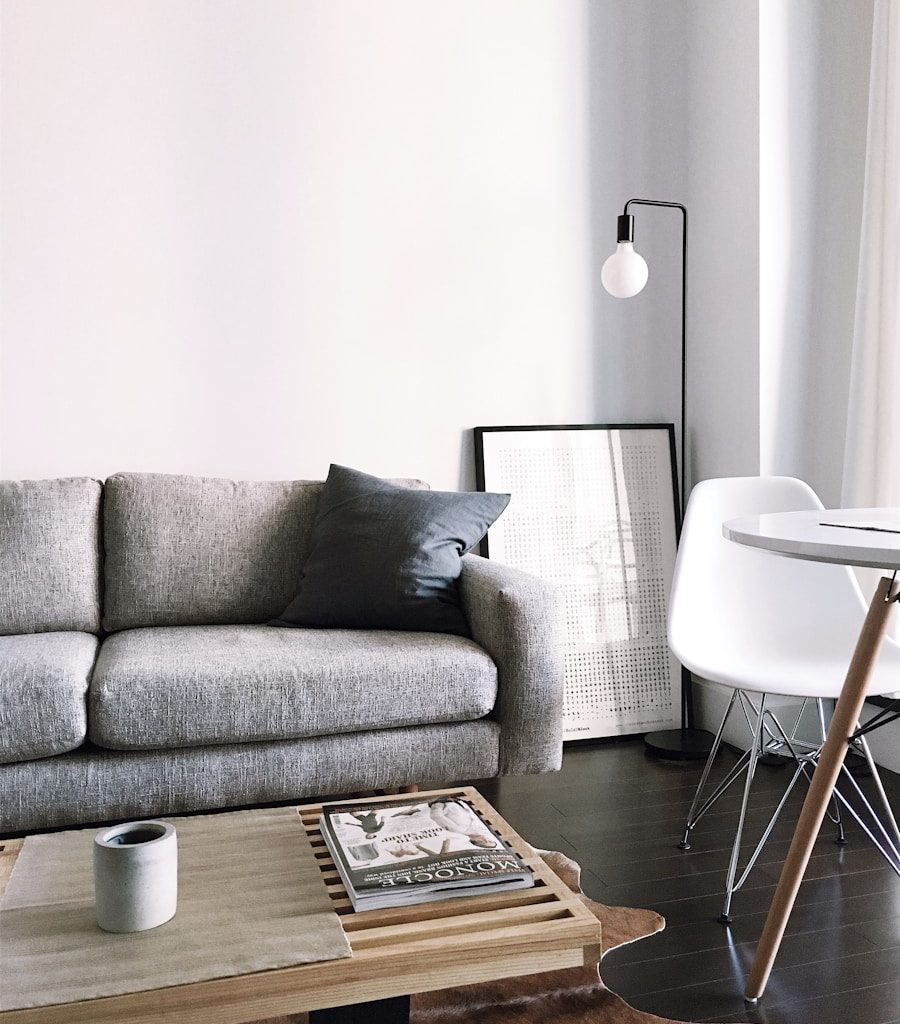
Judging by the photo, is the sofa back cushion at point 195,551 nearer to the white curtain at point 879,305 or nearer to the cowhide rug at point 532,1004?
the cowhide rug at point 532,1004

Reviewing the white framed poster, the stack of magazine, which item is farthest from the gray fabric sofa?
the stack of magazine

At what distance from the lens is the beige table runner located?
1.08 meters

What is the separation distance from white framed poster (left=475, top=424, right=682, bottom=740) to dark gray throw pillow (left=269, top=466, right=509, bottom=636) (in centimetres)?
50

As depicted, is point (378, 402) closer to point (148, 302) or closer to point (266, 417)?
point (266, 417)

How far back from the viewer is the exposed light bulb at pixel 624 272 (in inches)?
116

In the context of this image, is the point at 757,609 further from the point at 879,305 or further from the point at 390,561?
the point at 879,305

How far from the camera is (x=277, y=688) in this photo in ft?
7.25

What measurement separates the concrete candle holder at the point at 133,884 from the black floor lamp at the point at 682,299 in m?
2.15

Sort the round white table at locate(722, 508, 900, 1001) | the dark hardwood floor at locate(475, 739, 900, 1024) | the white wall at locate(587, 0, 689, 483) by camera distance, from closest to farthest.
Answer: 1. the round white table at locate(722, 508, 900, 1001)
2. the dark hardwood floor at locate(475, 739, 900, 1024)
3. the white wall at locate(587, 0, 689, 483)

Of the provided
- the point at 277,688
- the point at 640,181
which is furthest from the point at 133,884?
the point at 640,181

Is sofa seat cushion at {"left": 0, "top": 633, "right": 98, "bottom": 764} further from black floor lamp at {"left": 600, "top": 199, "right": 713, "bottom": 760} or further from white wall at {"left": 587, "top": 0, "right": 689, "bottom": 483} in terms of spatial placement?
white wall at {"left": 587, "top": 0, "right": 689, "bottom": 483}

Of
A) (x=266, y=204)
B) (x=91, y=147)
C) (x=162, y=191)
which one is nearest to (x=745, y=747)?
(x=266, y=204)

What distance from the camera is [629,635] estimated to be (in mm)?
3336

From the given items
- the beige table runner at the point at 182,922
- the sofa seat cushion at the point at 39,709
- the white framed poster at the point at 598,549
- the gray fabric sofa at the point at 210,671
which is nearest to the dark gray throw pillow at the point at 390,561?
the gray fabric sofa at the point at 210,671
